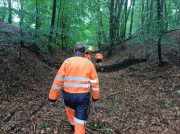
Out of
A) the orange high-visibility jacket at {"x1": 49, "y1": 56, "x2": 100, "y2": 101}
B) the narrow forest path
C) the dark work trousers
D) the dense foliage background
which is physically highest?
the dense foliage background

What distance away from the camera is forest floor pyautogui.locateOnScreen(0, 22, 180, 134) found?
223 inches

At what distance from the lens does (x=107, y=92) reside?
30.3ft

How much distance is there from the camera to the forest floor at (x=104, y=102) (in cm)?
567

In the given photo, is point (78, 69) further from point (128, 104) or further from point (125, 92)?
point (125, 92)

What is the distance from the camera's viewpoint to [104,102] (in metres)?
7.83

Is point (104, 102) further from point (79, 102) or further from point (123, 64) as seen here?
point (123, 64)

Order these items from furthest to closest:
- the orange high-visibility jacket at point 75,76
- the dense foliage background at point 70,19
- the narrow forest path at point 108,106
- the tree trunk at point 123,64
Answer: the tree trunk at point 123,64, the dense foliage background at point 70,19, the narrow forest path at point 108,106, the orange high-visibility jacket at point 75,76

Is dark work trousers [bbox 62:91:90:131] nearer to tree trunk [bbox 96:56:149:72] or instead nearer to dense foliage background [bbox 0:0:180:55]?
dense foliage background [bbox 0:0:180:55]

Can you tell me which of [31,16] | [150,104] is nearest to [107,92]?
[150,104]

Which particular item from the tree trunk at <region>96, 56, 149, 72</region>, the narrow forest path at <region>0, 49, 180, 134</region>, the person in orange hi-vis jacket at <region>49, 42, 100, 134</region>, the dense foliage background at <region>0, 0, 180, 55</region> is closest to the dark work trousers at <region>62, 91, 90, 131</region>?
the person in orange hi-vis jacket at <region>49, 42, 100, 134</region>

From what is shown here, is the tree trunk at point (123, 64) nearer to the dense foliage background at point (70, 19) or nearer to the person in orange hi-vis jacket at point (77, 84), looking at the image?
the dense foliage background at point (70, 19)

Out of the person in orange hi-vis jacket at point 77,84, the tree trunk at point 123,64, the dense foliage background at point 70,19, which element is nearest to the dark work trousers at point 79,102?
the person in orange hi-vis jacket at point 77,84

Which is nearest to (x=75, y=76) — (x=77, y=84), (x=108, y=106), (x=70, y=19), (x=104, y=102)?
(x=77, y=84)

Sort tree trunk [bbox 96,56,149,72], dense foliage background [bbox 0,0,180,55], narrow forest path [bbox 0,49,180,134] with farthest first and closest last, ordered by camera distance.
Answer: tree trunk [bbox 96,56,149,72] → dense foliage background [bbox 0,0,180,55] → narrow forest path [bbox 0,49,180,134]
